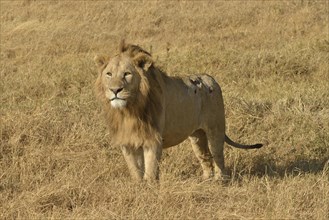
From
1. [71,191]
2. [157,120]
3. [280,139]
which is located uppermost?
[157,120]

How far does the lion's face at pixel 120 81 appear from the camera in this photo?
4.45m

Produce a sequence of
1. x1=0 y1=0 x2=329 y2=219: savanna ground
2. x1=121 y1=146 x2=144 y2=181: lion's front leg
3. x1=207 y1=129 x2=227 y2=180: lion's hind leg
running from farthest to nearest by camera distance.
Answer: x1=207 y1=129 x2=227 y2=180: lion's hind leg
x1=121 y1=146 x2=144 y2=181: lion's front leg
x1=0 y1=0 x2=329 y2=219: savanna ground

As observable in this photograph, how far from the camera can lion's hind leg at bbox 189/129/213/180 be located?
577 centimetres

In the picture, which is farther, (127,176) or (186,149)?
(186,149)

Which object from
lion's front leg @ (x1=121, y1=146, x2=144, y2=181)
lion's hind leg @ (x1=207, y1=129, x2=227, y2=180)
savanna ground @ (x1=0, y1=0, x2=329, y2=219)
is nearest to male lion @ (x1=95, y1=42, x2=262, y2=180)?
lion's front leg @ (x1=121, y1=146, x2=144, y2=181)

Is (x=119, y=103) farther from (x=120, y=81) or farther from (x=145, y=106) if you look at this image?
Answer: (x=145, y=106)

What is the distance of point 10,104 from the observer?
789cm

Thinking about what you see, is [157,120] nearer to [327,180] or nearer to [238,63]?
[327,180]

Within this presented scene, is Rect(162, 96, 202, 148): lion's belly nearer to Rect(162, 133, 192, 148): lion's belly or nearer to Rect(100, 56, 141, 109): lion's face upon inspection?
Rect(162, 133, 192, 148): lion's belly

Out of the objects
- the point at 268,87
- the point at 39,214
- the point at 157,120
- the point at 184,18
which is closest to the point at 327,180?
the point at 157,120

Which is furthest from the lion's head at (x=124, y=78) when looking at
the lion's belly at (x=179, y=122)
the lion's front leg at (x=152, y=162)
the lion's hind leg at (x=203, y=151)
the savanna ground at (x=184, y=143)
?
the lion's hind leg at (x=203, y=151)

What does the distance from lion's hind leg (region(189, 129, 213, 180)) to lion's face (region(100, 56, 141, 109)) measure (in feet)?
4.36

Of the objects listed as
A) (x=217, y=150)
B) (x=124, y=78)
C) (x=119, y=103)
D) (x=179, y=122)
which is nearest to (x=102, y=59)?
(x=124, y=78)

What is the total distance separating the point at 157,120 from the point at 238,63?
5859mm
